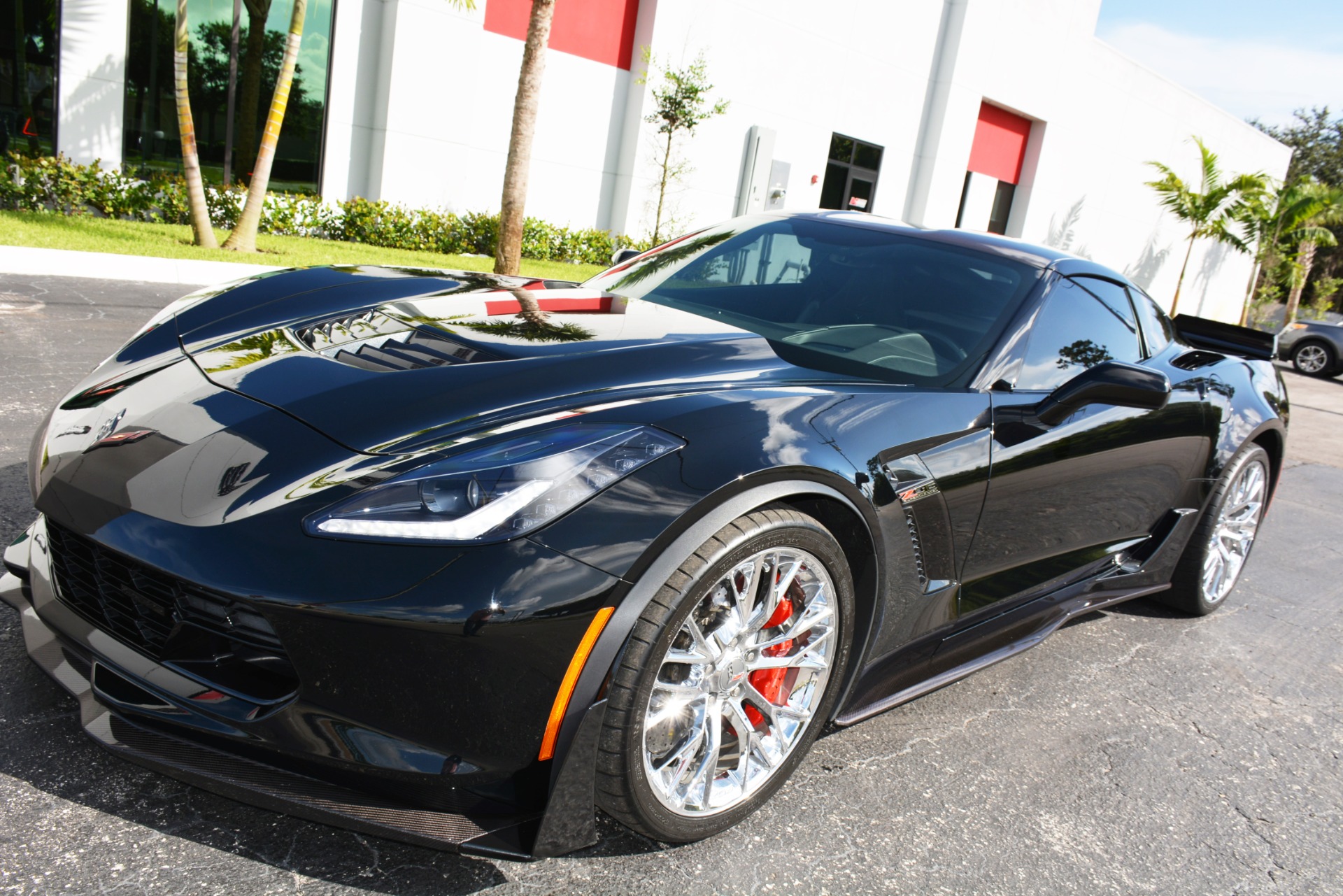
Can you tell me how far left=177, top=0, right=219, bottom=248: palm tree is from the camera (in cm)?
1015

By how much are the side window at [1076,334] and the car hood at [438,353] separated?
32.0 inches

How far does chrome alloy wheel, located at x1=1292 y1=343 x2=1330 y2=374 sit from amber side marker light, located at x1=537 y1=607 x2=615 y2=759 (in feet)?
70.7

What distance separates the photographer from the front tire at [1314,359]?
18938 mm

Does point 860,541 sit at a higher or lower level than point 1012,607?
higher

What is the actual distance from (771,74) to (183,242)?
1173 cm

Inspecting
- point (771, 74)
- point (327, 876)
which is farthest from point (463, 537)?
point (771, 74)

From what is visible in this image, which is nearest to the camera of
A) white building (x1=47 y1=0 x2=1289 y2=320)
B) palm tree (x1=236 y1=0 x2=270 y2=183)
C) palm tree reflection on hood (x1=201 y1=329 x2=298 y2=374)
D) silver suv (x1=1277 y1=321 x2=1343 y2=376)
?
palm tree reflection on hood (x1=201 y1=329 x2=298 y2=374)

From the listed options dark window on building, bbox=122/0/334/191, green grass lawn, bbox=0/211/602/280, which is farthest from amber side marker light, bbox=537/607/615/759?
dark window on building, bbox=122/0/334/191

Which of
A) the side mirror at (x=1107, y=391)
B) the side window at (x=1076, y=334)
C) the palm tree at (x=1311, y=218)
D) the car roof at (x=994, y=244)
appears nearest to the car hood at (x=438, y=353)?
the side mirror at (x=1107, y=391)

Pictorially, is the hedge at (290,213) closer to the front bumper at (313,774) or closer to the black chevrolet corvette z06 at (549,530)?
the black chevrolet corvette z06 at (549,530)

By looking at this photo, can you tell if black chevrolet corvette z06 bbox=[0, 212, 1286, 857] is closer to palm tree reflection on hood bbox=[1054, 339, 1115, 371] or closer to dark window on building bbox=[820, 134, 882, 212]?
palm tree reflection on hood bbox=[1054, 339, 1115, 371]

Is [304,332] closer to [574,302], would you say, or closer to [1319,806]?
[574,302]

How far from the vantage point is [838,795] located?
2463 millimetres

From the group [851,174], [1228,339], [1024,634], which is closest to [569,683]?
[1024,634]
